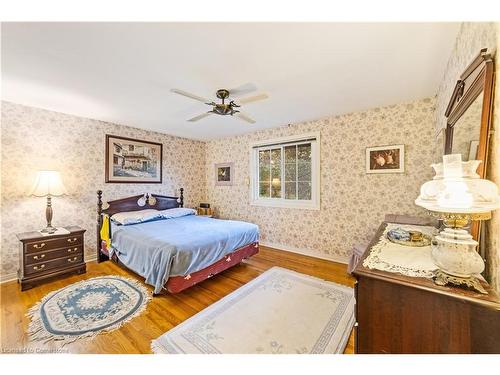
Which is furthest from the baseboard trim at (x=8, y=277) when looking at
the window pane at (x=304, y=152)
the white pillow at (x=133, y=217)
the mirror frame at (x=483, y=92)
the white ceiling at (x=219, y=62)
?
→ the mirror frame at (x=483, y=92)

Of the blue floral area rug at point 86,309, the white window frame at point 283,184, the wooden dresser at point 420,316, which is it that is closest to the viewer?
the wooden dresser at point 420,316

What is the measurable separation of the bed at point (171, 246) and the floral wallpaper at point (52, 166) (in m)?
0.22

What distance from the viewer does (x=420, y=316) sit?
2.87 feet

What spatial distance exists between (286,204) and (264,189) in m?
0.63

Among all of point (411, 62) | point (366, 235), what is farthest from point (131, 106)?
point (366, 235)

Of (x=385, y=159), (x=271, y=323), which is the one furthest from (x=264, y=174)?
(x=271, y=323)

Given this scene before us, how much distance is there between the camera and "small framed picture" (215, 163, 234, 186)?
477 centimetres

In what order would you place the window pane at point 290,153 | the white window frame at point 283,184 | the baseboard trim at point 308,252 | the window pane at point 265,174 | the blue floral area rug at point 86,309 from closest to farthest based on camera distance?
the blue floral area rug at point 86,309 → the baseboard trim at point 308,252 → the white window frame at point 283,184 → the window pane at point 290,153 → the window pane at point 265,174

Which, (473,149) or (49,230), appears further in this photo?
(49,230)

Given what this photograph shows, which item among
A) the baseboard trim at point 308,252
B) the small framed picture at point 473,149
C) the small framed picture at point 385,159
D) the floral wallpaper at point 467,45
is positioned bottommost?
the baseboard trim at point 308,252

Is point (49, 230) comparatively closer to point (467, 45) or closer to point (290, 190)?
point (290, 190)

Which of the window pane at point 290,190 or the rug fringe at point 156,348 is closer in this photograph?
the rug fringe at point 156,348

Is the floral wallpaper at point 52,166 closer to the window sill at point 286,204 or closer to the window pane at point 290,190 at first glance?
the window sill at point 286,204

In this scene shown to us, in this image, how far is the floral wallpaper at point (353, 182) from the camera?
270 cm
